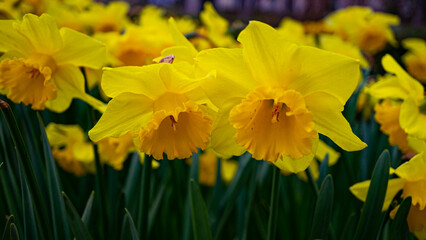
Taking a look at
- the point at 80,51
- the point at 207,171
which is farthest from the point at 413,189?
the point at 207,171

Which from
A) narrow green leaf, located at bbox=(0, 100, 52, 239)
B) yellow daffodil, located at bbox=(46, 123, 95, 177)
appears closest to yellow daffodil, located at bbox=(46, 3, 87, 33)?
yellow daffodil, located at bbox=(46, 123, 95, 177)

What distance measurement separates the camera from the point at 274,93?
965 mm

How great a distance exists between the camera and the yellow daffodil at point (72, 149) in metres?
1.81

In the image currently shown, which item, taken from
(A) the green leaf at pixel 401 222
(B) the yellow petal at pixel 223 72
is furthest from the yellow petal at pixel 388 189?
(B) the yellow petal at pixel 223 72

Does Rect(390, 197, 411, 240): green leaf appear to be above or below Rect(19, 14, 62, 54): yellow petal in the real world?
below

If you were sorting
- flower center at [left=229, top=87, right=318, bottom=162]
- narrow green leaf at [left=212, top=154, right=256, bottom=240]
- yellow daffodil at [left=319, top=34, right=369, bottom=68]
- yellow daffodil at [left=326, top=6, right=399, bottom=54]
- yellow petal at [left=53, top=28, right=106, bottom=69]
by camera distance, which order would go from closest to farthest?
flower center at [left=229, top=87, right=318, bottom=162] < yellow petal at [left=53, top=28, right=106, bottom=69] < narrow green leaf at [left=212, top=154, right=256, bottom=240] < yellow daffodil at [left=319, top=34, right=369, bottom=68] < yellow daffodil at [left=326, top=6, right=399, bottom=54]

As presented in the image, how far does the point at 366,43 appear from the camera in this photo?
10.3 ft

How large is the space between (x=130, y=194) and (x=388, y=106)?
97 centimetres

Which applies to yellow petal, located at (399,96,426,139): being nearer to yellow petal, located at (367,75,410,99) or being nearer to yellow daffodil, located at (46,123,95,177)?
yellow petal, located at (367,75,410,99)

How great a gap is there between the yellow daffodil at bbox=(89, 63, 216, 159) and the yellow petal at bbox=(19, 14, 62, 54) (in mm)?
312

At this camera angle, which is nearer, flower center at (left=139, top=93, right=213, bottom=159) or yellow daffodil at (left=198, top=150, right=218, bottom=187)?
flower center at (left=139, top=93, right=213, bottom=159)

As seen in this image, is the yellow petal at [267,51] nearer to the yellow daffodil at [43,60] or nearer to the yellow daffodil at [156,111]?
the yellow daffodil at [156,111]

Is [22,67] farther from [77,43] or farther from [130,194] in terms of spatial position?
[130,194]

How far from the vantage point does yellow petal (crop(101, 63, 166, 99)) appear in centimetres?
98
